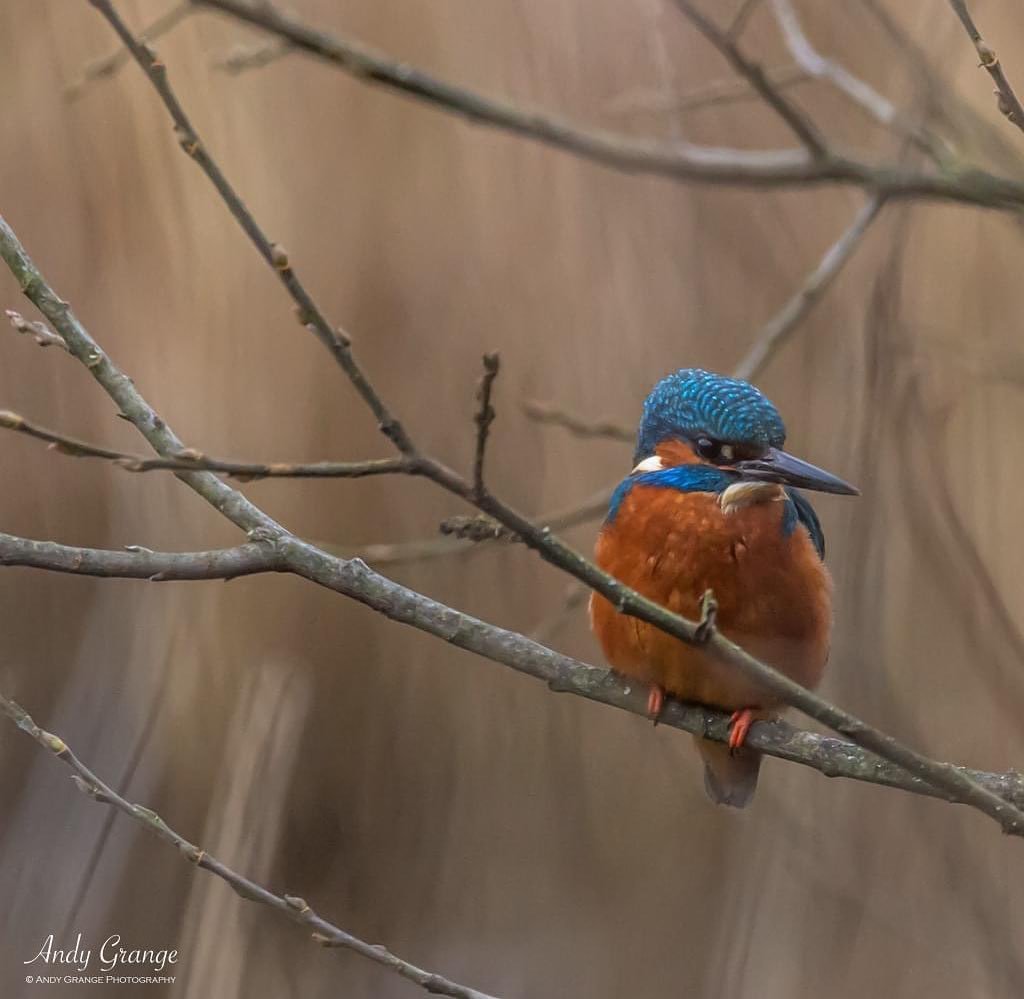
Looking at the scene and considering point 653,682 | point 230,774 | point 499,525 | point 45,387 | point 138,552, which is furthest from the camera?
point 45,387

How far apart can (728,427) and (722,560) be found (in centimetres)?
18

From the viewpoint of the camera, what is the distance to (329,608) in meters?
2.61

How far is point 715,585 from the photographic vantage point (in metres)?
1.53

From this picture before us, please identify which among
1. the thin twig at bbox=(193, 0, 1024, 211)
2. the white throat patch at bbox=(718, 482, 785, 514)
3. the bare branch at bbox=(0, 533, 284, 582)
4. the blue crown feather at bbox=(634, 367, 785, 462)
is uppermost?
the thin twig at bbox=(193, 0, 1024, 211)

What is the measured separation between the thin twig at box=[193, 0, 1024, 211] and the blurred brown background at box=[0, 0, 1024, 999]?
2.27 feet

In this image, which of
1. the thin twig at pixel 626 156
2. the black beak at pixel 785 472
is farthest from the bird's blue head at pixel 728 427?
the thin twig at pixel 626 156

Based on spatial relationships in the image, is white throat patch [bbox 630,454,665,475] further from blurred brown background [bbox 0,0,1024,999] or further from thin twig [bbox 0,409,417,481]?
thin twig [bbox 0,409,417,481]

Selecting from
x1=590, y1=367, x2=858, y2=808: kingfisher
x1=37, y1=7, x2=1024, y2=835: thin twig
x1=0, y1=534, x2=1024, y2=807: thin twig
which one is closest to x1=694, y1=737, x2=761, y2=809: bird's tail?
x1=590, y1=367, x2=858, y2=808: kingfisher

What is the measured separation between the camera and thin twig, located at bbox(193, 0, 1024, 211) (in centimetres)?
149

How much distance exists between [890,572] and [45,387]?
6.14 feet

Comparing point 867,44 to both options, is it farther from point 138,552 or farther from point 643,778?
point 138,552

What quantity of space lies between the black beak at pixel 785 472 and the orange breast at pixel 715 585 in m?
0.07

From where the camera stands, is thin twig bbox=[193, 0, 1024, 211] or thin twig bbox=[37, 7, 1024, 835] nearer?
thin twig bbox=[37, 7, 1024, 835]

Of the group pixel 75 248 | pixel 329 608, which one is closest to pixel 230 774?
pixel 329 608
